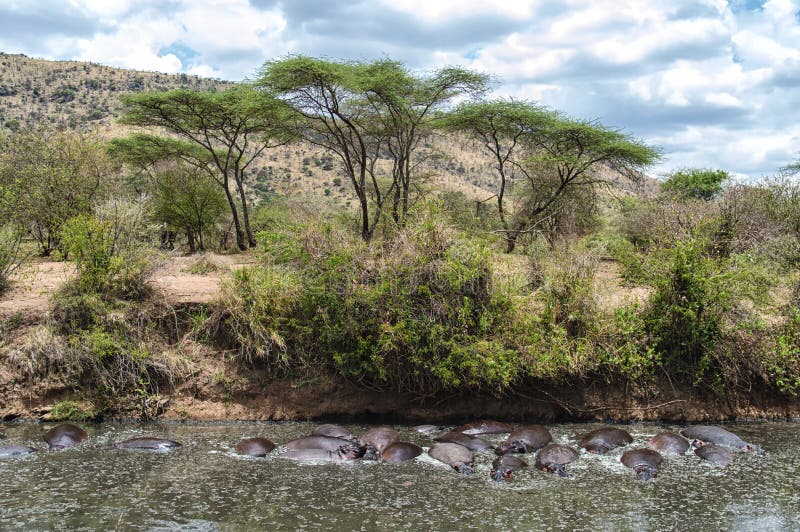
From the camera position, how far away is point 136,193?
30.5 metres

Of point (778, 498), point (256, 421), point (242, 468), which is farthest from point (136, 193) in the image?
point (778, 498)

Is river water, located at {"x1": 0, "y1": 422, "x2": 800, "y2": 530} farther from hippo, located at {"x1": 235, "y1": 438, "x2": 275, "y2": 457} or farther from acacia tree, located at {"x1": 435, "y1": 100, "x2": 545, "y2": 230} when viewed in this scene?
acacia tree, located at {"x1": 435, "y1": 100, "x2": 545, "y2": 230}

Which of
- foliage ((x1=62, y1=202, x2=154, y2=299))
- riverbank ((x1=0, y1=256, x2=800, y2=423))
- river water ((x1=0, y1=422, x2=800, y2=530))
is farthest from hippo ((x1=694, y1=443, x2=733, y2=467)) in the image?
foliage ((x1=62, y1=202, x2=154, y2=299))

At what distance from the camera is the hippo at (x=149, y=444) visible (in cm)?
1074

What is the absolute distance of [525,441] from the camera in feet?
35.8

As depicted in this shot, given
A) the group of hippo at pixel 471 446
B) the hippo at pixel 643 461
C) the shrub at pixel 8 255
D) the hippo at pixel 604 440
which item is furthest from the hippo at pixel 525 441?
the shrub at pixel 8 255

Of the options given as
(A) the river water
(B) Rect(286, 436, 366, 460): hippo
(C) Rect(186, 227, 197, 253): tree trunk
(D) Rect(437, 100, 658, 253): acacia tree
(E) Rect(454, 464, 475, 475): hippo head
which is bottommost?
(A) the river water

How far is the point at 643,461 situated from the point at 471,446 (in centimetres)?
267

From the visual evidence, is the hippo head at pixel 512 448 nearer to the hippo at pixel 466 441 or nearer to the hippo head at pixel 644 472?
the hippo at pixel 466 441

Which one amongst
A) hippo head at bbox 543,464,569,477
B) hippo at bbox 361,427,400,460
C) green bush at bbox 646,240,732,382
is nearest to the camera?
hippo head at bbox 543,464,569,477

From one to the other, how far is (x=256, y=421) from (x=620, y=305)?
7.79 meters

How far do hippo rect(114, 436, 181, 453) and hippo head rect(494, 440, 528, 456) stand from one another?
5316mm

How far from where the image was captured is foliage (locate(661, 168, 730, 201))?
112 ft

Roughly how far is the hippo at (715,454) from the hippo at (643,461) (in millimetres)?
733
